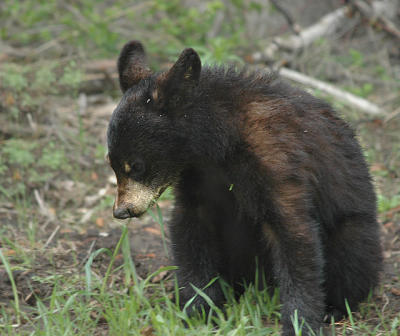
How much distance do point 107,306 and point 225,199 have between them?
1.01 meters

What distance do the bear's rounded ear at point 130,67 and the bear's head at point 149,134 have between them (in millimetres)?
219

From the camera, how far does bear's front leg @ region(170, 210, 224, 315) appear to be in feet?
13.8

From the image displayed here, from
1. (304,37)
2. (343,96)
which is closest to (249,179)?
(343,96)

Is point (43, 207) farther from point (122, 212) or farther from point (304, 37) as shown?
point (304, 37)

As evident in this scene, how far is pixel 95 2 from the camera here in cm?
904

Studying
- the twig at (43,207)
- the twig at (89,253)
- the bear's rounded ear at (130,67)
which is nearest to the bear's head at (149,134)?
the bear's rounded ear at (130,67)

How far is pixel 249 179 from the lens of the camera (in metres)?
3.77

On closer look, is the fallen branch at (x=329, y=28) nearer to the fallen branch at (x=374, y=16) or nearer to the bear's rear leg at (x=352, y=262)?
the fallen branch at (x=374, y=16)

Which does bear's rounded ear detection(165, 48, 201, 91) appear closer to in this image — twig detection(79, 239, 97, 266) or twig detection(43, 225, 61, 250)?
twig detection(79, 239, 97, 266)

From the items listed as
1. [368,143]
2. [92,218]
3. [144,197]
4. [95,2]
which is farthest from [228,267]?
[95,2]

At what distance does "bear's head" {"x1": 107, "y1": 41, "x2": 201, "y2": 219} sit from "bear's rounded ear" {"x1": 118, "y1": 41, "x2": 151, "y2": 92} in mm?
219

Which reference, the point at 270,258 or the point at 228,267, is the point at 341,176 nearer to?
the point at 270,258

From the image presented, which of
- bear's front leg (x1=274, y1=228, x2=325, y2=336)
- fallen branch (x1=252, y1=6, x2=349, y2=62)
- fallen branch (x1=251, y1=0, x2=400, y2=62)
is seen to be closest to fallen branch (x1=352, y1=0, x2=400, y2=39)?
fallen branch (x1=251, y1=0, x2=400, y2=62)

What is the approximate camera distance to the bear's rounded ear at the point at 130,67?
4.14 meters
